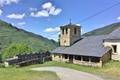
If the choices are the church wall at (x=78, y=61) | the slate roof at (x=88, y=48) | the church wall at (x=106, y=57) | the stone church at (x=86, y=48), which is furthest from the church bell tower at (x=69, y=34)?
the church wall at (x=106, y=57)

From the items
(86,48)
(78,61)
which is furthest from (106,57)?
(78,61)

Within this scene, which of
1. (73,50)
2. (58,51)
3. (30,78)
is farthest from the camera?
(58,51)

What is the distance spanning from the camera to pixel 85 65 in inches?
2060

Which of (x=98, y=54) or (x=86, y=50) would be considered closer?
(x=98, y=54)

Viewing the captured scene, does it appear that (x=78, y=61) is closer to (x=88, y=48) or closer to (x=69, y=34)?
(x=88, y=48)

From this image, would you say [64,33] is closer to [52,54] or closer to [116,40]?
[52,54]

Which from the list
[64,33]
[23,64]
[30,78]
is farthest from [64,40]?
[30,78]

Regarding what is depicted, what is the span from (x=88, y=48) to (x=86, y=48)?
74 cm

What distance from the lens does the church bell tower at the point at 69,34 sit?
64312 mm

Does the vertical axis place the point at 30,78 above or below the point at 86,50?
below

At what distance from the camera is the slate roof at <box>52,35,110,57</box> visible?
164ft

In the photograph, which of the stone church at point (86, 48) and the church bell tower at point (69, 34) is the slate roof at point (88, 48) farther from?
the church bell tower at point (69, 34)

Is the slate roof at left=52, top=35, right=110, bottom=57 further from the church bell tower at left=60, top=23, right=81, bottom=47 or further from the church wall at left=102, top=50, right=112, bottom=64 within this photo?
the church bell tower at left=60, top=23, right=81, bottom=47

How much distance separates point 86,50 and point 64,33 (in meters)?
13.1
